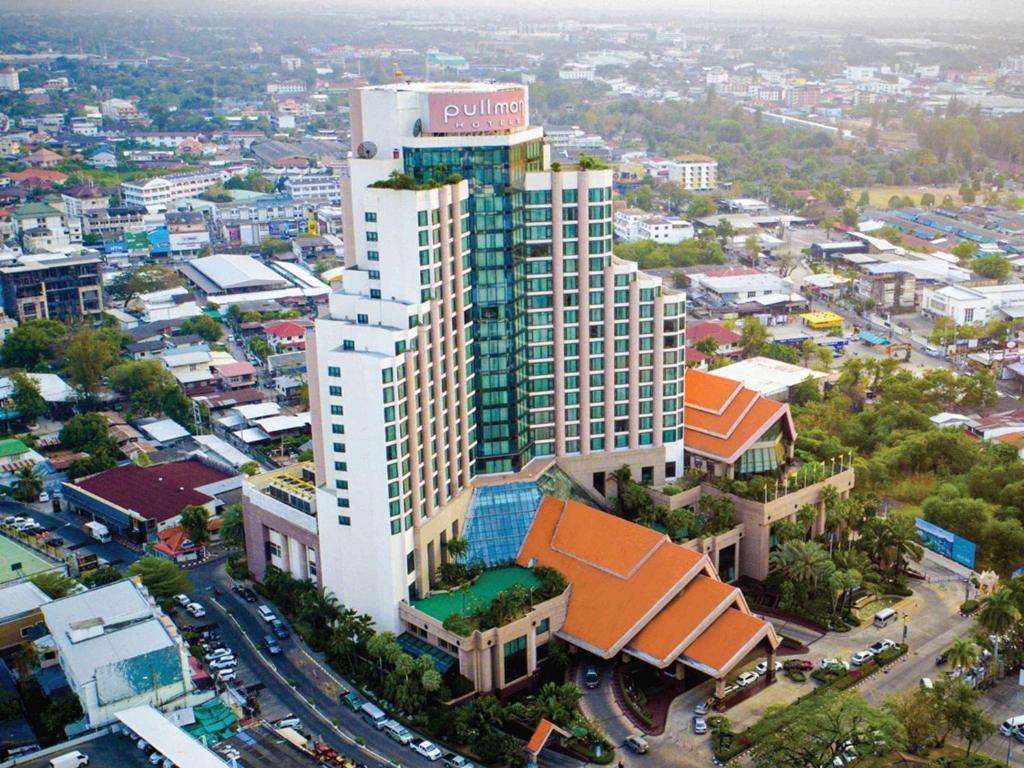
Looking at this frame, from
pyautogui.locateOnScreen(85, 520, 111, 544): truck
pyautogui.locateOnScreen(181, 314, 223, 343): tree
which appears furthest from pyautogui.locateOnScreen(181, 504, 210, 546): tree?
pyautogui.locateOnScreen(181, 314, 223, 343): tree

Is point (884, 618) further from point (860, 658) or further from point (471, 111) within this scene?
point (471, 111)

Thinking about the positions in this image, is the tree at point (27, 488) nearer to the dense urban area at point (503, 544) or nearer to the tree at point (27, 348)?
the dense urban area at point (503, 544)

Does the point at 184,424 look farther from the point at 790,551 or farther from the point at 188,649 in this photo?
the point at 790,551

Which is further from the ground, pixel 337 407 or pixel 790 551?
pixel 337 407

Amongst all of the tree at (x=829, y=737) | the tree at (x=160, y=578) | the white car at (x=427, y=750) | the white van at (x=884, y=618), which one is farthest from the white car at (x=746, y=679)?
the tree at (x=160, y=578)

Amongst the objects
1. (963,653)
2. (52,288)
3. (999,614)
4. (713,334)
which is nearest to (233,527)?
(963,653)

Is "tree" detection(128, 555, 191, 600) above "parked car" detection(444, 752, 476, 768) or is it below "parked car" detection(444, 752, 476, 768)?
above

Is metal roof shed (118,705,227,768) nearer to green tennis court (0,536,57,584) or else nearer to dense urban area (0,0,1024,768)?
dense urban area (0,0,1024,768)

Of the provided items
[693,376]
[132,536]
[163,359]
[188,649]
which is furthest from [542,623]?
[163,359]
